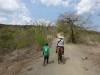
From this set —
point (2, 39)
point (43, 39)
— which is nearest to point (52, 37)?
point (43, 39)

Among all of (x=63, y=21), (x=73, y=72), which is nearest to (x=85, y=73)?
(x=73, y=72)

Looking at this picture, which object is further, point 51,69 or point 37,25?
point 37,25

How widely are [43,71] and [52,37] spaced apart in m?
24.7

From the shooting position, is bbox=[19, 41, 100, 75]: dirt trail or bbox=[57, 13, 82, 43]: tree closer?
bbox=[19, 41, 100, 75]: dirt trail

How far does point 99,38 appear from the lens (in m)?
53.1

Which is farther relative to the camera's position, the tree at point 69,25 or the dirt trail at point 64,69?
the tree at point 69,25

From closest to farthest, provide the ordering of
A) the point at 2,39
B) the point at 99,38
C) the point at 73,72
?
the point at 73,72, the point at 99,38, the point at 2,39

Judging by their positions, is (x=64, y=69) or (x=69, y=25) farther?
(x=69, y=25)

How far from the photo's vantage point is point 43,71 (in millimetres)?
22125

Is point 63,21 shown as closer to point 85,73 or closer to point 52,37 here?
point 52,37

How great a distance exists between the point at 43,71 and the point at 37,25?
21.5 metres

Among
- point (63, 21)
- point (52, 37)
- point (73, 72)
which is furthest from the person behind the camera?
point (52, 37)

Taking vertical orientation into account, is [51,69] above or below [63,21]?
below

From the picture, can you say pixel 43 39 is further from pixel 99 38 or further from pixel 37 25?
pixel 99 38
